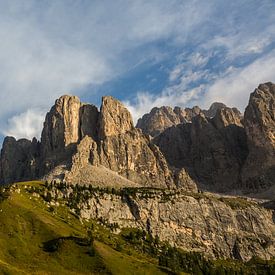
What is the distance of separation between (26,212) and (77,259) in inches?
1823

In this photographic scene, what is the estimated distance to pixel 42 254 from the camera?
6398 inches

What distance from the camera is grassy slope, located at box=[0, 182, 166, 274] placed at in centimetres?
15062

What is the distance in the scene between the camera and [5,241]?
537 feet

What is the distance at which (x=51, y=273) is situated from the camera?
146 m

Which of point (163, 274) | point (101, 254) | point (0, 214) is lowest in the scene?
point (163, 274)

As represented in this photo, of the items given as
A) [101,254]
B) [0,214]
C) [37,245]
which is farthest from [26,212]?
[101,254]

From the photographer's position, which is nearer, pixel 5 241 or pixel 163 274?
pixel 5 241

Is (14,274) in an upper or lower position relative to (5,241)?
lower

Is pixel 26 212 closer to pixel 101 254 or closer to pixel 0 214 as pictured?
pixel 0 214

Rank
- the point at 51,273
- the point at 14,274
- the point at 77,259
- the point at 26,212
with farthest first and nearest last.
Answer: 1. the point at 26,212
2. the point at 77,259
3. the point at 51,273
4. the point at 14,274

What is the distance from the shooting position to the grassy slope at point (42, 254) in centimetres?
15062

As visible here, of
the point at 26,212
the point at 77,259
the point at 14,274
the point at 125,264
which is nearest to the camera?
the point at 14,274

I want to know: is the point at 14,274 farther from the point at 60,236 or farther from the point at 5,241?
the point at 60,236

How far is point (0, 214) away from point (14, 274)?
206 ft
